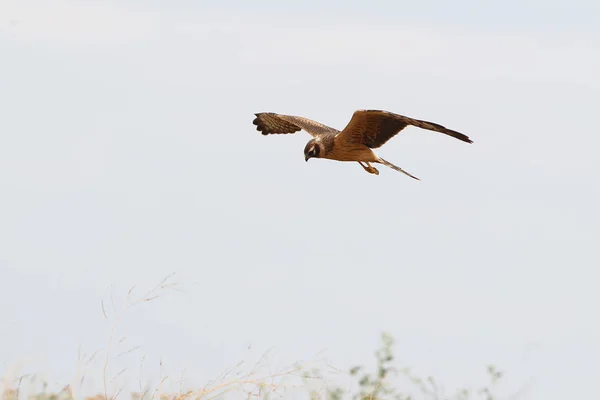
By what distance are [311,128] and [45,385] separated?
6889 millimetres

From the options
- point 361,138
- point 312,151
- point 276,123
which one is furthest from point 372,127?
point 276,123

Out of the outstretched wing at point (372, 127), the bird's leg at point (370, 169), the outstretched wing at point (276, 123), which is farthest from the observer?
the outstretched wing at point (276, 123)

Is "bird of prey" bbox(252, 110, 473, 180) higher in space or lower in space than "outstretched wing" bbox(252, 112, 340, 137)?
lower

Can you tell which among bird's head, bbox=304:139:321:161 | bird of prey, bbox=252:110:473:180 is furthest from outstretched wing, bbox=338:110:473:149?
bird's head, bbox=304:139:321:161

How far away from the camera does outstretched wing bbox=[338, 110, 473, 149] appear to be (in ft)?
29.1

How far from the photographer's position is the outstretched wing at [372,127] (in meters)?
8.88

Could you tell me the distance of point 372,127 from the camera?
30.3ft

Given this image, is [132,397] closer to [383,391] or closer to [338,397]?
[338,397]

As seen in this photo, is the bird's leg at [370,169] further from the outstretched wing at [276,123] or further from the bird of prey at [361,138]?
the outstretched wing at [276,123]

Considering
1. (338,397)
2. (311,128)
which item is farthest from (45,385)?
(311,128)

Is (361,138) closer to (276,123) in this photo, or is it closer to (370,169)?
(370,169)

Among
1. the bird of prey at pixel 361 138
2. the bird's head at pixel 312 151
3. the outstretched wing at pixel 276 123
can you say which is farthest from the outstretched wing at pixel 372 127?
the outstretched wing at pixel 276 123

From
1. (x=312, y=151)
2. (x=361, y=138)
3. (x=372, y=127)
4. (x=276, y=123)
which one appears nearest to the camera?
(x=372, y=127)

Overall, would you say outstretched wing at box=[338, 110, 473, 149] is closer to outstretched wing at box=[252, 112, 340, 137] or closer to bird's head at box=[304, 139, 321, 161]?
bird's head at box=[304, 139, 321, 161]
